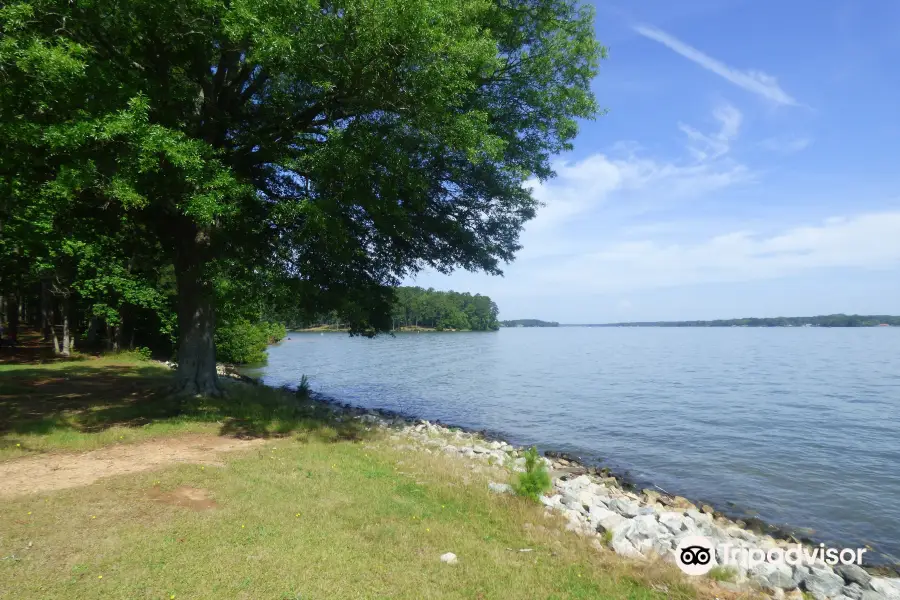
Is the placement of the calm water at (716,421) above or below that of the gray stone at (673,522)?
below

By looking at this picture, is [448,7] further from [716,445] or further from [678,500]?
[716,445]

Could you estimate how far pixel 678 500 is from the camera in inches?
441

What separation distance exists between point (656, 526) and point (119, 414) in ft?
38.3

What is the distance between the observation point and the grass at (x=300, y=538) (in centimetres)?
494

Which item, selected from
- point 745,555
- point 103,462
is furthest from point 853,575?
point 103,462

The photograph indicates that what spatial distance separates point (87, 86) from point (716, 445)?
1806 centimetres

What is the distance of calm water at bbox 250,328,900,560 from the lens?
1177cm

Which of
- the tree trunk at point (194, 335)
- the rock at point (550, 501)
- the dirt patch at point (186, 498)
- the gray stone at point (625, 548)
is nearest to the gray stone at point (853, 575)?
the gray stone at point (625, 548)

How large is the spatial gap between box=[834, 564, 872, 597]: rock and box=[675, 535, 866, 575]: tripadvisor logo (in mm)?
307

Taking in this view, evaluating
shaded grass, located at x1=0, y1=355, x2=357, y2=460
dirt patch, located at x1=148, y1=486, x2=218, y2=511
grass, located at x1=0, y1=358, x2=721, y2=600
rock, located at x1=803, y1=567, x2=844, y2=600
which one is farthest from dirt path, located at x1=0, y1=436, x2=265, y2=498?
rock, located at x1=803, y1=567, x2=844, y2=600

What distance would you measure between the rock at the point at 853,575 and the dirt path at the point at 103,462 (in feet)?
31.5

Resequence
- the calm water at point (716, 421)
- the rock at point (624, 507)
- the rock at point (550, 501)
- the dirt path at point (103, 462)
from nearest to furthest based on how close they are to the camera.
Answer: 1. the dirt path at point (103, 462)
2. the rock at point (550, 501)
3. the rock at point (624, 507)
4. the calm water at point (716, 421)

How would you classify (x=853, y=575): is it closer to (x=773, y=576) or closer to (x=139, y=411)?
(x=773, y=576)

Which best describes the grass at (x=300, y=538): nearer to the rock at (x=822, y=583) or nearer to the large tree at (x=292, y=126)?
the rock at (x=822, y=583)
